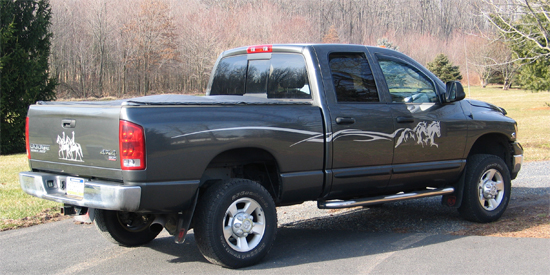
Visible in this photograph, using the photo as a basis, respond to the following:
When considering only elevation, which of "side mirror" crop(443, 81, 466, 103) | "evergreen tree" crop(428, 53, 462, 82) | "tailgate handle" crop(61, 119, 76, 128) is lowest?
"tailgate handle" crop(61, 119, 76, 128)

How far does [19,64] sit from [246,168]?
1642cm

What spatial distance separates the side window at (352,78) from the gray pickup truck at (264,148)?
0.01 m

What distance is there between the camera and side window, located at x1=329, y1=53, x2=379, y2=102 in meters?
5.52

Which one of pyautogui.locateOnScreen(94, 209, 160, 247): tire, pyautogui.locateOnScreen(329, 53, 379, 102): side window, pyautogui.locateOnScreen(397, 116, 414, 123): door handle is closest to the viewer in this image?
pyautogui.locateOnScreen(94, 209, 160, 247): tire

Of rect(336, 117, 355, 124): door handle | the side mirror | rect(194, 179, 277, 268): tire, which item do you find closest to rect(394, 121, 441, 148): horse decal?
the side mirror

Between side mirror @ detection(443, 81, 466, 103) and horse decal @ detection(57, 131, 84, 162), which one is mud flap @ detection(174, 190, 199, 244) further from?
side mirror @ detection(443, 81, 466, 103)

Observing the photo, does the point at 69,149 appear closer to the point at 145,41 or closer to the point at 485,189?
the point at 485,189

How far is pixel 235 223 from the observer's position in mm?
4648

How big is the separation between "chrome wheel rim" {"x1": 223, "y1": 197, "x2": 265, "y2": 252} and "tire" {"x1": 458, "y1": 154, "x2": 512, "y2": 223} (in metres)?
2.96

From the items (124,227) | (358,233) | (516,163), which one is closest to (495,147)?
(516,163)

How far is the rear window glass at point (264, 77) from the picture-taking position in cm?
555

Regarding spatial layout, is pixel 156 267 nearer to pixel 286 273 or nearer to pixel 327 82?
pixel 286 273

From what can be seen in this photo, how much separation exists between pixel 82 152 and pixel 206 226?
4.12 feet

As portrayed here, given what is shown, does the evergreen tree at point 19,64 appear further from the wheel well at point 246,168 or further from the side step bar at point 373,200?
the side step bar at point 373,200
